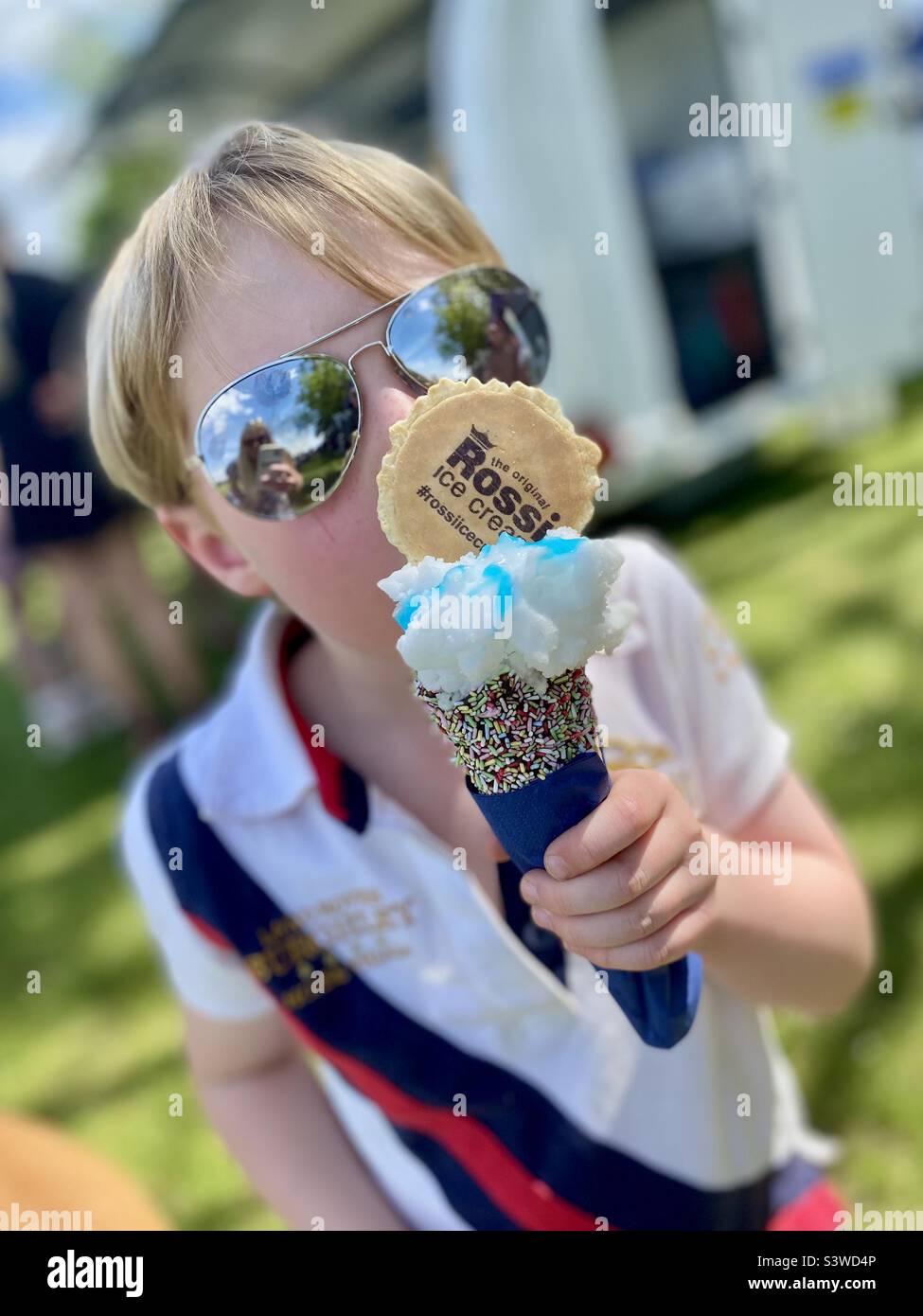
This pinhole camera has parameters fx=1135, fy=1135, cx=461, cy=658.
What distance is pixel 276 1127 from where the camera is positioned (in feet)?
4.79

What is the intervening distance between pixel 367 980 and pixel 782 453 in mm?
6078

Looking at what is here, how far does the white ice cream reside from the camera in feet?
2.85

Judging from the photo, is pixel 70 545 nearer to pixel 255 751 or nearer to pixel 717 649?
pixel 255 751

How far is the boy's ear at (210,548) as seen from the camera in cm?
127

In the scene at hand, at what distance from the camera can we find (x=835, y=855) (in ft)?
4.53

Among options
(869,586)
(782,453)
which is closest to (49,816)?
(869,586)
